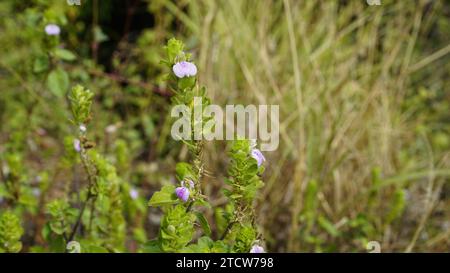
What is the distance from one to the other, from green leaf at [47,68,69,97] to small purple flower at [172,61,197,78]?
83 centimetres

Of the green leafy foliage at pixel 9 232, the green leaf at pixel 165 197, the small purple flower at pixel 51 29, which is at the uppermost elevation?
the small purple flower at pixel 51 29

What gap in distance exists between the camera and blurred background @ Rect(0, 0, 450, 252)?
79.8 inches

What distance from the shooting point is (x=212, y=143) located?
251 cm

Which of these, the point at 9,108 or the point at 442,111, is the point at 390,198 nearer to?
the point at 442,111

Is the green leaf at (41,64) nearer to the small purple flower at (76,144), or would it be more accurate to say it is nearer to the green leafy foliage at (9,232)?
the small purple flower at (76,144)

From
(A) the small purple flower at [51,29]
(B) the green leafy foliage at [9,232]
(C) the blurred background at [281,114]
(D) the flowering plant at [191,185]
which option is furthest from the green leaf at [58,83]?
(D) the flowering plant at [191,185]

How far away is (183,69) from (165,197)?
0.28 meters

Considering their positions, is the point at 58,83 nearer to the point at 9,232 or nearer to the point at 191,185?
the point at 9,232

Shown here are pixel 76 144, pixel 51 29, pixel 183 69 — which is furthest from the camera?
pixel 51 29

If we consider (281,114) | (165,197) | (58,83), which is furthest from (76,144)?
(281,114)

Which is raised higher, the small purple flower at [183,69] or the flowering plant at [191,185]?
the small purple flower at [183,69]

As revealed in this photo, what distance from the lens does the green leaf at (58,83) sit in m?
1.82

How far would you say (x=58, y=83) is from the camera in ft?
6.02

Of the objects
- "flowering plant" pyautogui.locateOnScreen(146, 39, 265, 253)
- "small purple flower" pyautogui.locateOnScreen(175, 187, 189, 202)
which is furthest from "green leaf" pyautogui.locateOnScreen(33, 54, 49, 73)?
"small purple flower" pyautogui.locateOnScreen(175, 187, 189, 202)
